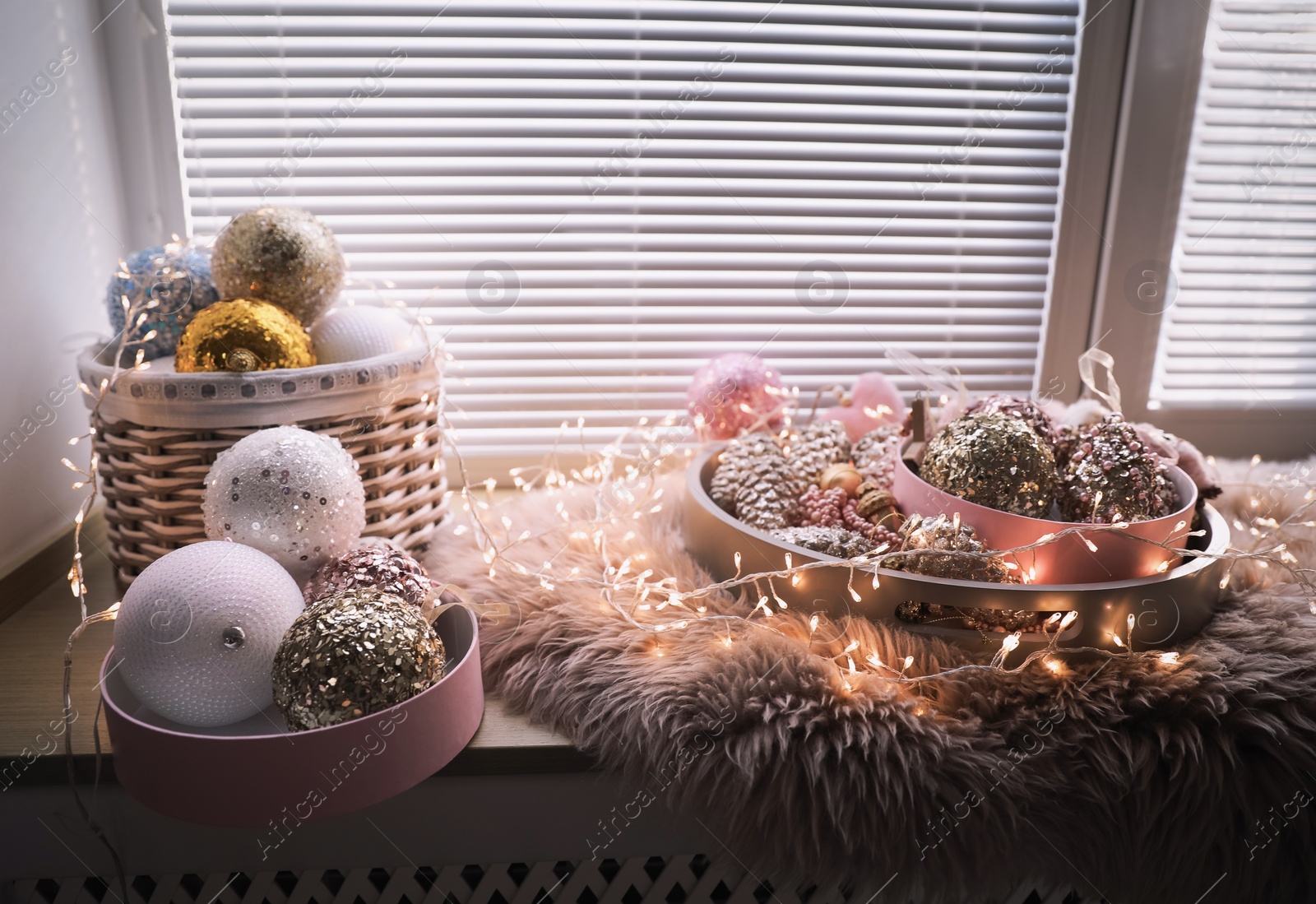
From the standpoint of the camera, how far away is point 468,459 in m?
1.45

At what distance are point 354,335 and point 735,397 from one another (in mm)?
561

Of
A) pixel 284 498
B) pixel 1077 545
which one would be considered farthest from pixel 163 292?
pixel 1077 545

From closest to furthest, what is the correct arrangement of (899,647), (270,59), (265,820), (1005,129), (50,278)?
(265,820)
(899,647)
(50,278)
(270,59)
(1005,129)

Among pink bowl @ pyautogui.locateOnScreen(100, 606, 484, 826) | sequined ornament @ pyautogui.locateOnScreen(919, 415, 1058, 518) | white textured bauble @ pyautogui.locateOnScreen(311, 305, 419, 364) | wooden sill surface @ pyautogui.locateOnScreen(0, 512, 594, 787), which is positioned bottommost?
wooden sill surface @ pyautogui.locateOnScreen(0, 512, 594, 787)

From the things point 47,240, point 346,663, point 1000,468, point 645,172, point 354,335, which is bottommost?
point 346,663

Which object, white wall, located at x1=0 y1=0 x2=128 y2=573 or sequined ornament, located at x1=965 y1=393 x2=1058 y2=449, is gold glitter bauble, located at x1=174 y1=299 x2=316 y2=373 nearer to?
white wall, located at x1=0 y1=0 x2=128 y2=573

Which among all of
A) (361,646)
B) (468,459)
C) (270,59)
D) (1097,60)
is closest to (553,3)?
(270,59)

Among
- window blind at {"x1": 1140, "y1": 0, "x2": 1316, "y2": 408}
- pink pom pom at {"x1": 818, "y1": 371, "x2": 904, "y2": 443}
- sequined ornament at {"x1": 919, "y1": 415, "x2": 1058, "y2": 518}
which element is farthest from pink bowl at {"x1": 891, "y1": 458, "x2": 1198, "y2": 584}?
window blind at {"x1": 1140, "y1": 0, "x2": 1316, "y2": 408}

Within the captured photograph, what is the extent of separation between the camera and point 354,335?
1036 millimetres

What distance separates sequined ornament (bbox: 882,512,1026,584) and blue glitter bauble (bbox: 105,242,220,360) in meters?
0.90

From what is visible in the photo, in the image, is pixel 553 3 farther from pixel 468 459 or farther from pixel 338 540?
pixel 338 540

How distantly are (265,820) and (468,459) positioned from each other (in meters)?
0.82

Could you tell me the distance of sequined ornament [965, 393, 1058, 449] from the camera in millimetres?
985

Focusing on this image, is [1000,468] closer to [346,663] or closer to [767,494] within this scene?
[767,494]
